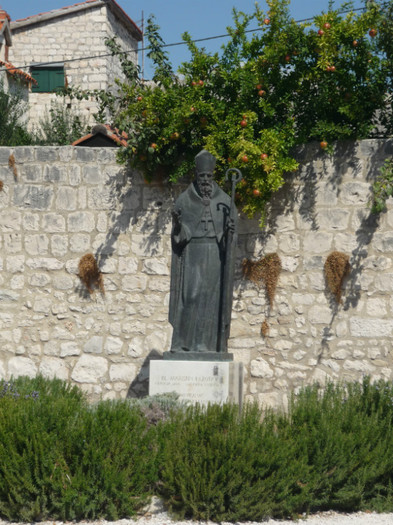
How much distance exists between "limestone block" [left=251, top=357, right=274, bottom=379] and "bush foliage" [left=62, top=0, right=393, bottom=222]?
154 cm

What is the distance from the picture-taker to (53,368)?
9.06 m

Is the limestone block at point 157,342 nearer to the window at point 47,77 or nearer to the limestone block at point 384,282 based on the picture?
the limestone block at point 384,282

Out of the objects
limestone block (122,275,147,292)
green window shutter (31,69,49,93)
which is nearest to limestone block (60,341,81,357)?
limestone block (122,275,147,292)

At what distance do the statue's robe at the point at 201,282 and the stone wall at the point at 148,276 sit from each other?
163 centimetres

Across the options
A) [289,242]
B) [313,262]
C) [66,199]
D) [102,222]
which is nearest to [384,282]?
[313,262]

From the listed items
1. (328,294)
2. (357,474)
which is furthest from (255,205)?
(357,474)

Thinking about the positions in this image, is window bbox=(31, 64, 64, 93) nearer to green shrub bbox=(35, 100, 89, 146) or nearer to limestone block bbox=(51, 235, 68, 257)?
green shrub bbox=(35, 100, 89, 146)

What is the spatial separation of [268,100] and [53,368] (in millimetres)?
3663

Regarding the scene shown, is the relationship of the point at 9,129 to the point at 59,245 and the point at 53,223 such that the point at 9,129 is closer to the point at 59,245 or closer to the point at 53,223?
the point at 53,223

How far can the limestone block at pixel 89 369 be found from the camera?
8977mm

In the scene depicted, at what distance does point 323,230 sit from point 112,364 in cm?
264

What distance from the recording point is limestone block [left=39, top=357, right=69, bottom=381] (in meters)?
9.04

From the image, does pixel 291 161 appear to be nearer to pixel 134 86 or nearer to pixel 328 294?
pixel 328 294

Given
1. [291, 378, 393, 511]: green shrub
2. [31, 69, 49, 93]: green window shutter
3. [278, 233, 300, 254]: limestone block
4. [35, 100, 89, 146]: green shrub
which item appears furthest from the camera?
[31, 69, 49, 93]: green window shutter
